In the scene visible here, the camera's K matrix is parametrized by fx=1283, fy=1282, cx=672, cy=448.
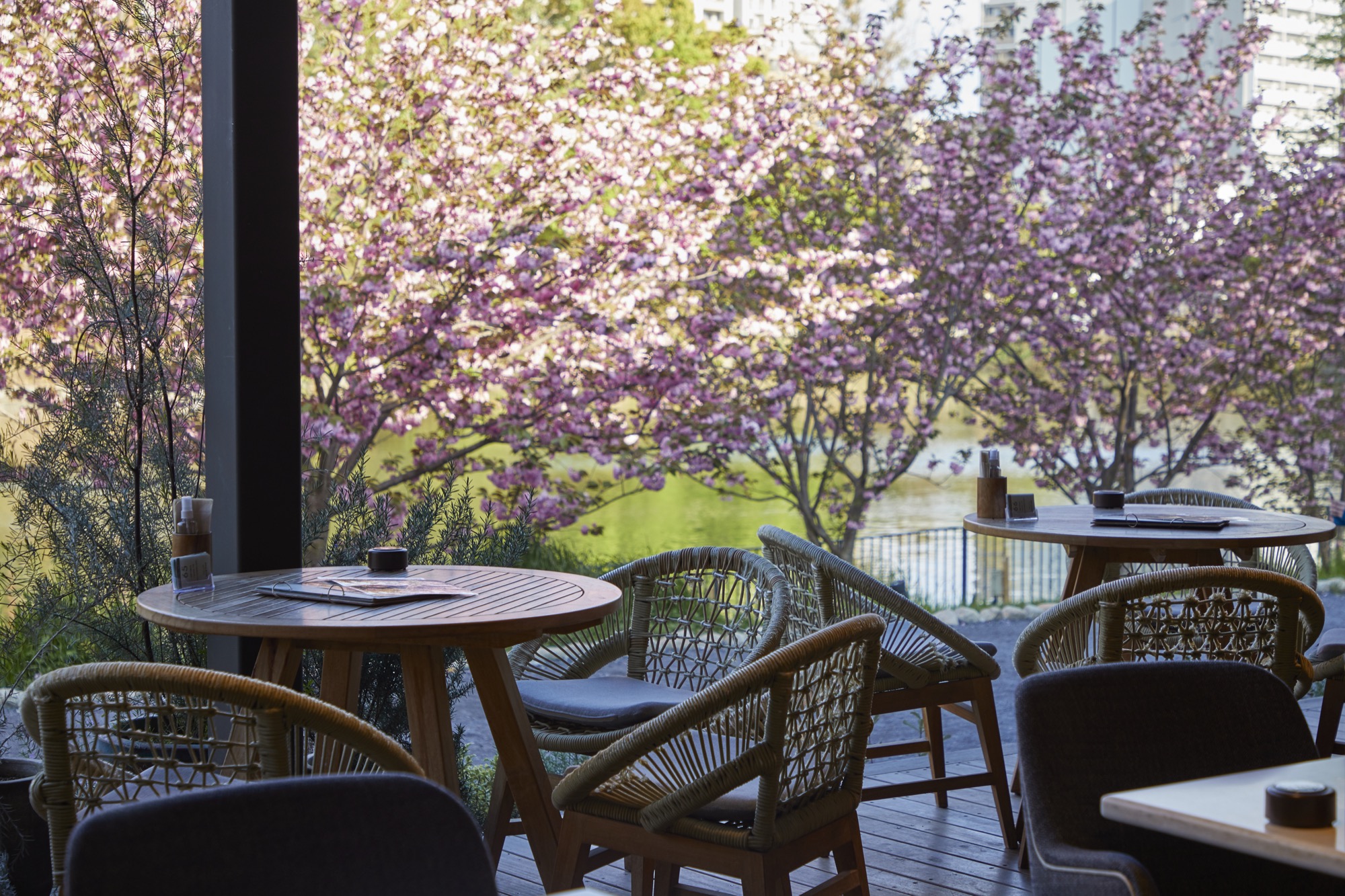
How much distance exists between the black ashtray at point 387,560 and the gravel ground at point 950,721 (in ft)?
5.58

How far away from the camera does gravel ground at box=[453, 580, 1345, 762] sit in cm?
517

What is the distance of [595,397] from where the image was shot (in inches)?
222

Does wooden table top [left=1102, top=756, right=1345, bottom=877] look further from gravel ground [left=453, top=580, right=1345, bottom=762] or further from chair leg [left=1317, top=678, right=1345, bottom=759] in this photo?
gravel ground [left=453, top=580, right=1345, bottom=762]

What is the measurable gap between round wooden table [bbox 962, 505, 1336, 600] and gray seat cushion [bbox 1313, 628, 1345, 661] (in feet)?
0.82

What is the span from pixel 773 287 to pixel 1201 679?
488 centimetres

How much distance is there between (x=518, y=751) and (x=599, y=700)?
0.83ft

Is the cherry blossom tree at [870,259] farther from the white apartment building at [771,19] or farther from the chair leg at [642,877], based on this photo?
the chair leg at [642,877]

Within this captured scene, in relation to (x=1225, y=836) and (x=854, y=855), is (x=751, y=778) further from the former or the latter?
(x=1225, y=836)

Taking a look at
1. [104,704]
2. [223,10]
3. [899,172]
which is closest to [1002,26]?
[899,172]

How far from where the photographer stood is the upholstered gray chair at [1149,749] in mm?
1543

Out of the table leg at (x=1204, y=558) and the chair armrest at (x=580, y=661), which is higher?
the table leg at (x=1204, y=558)

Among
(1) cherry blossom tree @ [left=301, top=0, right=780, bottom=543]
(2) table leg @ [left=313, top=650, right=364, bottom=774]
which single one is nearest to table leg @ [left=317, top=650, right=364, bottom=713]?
(2) table leg @ [left=313, top=650, right=364, bottom=774]

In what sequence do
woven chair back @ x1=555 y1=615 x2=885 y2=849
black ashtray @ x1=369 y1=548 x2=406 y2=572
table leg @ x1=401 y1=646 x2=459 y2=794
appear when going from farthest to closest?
black ashtray @ x1=369 y1=548 x2=406 y2=572 → table leg @ x1=401 y1=646 x2=459 y2=794 → woven chair back @ x1=555 y1=615 x2=885 y2=849

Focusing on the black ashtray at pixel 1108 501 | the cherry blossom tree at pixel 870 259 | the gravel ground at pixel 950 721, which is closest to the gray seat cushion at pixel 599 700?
the black ashtray at pixel 1108 501
